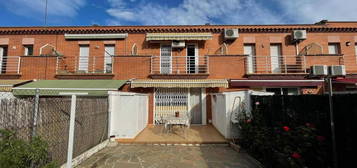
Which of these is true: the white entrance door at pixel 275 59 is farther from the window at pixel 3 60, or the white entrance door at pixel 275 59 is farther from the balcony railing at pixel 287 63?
the window at pixel 3 60

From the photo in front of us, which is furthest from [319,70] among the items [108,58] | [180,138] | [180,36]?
[108,58]

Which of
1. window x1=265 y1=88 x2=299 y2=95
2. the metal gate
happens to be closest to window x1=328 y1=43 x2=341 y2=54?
window x1=265 y1=88 x2=299 y2=95

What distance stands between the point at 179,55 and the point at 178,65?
1202 millimetres

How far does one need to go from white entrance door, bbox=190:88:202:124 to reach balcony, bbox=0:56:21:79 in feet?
49.5

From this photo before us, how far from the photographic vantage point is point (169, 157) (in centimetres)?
644

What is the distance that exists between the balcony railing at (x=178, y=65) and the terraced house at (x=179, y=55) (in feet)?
0.30

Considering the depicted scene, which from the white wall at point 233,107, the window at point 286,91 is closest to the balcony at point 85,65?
the white wall at point 233,107

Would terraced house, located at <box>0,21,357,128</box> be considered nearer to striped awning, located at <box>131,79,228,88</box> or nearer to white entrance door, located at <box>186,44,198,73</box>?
white entrance door, located at <box>186,44,198,73</box>

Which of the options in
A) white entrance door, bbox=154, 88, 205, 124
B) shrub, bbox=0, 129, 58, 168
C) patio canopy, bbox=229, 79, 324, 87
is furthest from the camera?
white entrance door, bbox=154, 88, 205, 124

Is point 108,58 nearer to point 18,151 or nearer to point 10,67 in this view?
point 10,67

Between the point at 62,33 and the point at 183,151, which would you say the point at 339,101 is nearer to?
the point at 183,151

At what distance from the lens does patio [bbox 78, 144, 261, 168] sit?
571cm

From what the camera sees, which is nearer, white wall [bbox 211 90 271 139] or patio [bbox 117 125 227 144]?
white wall [bbox 211 90 271 139]

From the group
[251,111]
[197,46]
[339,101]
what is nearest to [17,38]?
[197,46]
